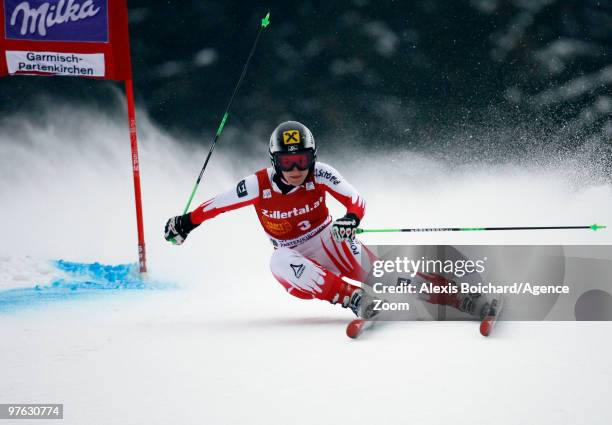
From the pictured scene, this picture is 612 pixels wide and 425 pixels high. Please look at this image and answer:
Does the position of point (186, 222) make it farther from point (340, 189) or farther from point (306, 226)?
point (340, 189)

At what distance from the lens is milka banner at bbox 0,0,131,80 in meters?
4.91

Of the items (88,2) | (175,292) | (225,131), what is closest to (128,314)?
(175,292)

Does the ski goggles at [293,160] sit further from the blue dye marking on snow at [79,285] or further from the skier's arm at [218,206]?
the blue dye marking on snow at [79,285]

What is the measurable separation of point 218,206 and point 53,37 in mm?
2423

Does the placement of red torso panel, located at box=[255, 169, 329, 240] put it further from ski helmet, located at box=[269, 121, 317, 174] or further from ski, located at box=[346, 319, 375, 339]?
ski, located at box=[346, 319, 375, 339]

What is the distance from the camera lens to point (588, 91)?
795 cm

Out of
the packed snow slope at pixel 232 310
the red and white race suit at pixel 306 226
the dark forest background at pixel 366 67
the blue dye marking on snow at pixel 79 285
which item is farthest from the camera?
the dark forest background at pixel 366 67

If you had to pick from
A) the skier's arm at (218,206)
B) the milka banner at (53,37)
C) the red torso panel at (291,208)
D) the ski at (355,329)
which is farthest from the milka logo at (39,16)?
the ski at (355,329)

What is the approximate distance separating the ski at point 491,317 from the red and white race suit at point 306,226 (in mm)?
652

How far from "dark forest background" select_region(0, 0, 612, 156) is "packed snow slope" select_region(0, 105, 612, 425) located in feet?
1.17

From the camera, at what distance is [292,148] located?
321 cm

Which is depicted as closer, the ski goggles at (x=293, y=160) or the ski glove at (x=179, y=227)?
the ski goggles at (x=293, y=160)

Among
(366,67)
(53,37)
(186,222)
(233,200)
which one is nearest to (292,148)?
(233,200)

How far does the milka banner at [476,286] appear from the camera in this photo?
10.2 feet
